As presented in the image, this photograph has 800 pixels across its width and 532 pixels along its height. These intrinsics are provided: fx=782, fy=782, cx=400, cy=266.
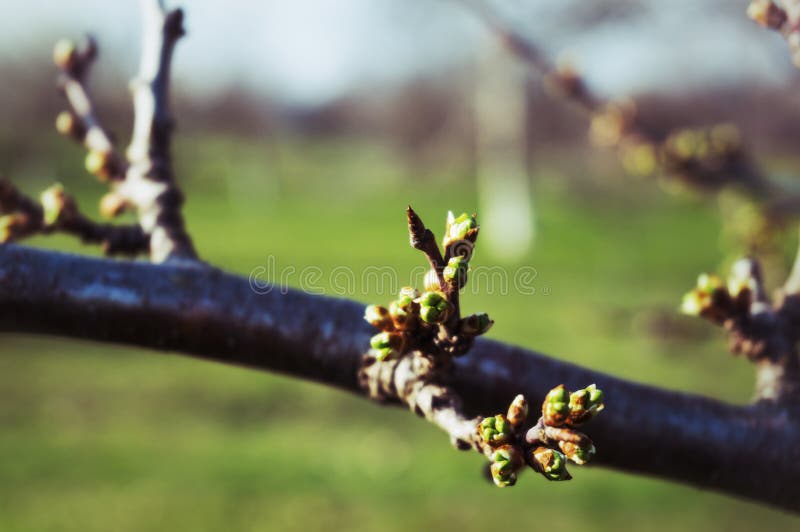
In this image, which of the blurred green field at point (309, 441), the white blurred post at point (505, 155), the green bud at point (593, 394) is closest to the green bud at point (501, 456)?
the green bud at point (593, 394)

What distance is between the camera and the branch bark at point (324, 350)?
4.03 ft

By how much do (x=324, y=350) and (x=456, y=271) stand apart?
1.32 ft

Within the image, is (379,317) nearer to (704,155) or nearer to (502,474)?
(502,474)

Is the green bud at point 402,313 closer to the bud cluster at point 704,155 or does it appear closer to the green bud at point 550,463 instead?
the green bud at point 550,463

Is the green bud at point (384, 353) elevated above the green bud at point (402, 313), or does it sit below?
below

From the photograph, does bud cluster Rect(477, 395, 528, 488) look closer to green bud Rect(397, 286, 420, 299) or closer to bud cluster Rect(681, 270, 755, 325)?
green bud Rect(397, 286, 420, 299)

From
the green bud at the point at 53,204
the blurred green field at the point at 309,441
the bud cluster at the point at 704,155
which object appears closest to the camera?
the green bud at the point at 53,204

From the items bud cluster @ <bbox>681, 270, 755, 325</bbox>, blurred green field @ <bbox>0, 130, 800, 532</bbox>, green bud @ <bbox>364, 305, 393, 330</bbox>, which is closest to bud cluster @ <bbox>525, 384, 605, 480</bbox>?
green bud @ <bbox>364, 305, 393, 330</bbox>

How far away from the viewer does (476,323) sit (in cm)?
109

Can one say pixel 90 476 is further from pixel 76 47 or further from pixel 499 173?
pixel 499 173

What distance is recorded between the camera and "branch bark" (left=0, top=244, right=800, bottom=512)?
4.03ft

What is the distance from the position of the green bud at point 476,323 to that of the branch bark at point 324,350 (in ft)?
0.68

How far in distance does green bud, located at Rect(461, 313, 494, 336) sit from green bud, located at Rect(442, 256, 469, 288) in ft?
0.30

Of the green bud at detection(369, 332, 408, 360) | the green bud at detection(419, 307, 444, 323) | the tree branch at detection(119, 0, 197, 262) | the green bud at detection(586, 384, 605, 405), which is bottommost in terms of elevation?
the green bud at detection(586, 384, 605, 405)
